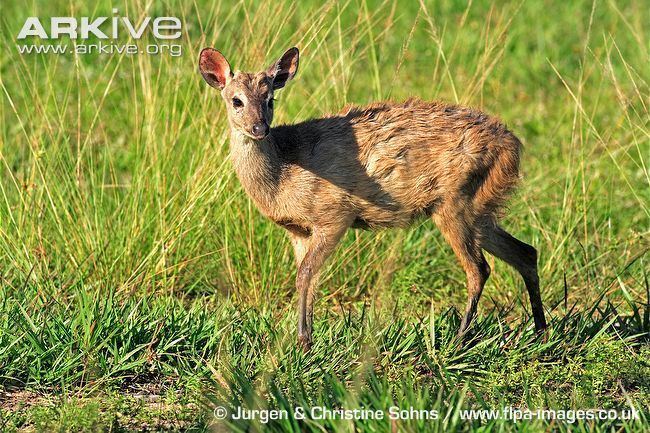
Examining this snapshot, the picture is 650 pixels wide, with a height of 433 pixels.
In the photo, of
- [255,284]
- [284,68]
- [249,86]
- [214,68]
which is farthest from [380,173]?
[255,284]

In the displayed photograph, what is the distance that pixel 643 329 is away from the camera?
227 inches

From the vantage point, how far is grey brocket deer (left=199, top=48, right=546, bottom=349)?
19.1 feet

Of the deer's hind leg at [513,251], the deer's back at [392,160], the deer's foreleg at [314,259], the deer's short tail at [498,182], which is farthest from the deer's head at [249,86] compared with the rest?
the deer's hind leg at [513,251]

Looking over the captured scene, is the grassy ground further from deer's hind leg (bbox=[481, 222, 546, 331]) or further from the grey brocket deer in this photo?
the grey brocket deer

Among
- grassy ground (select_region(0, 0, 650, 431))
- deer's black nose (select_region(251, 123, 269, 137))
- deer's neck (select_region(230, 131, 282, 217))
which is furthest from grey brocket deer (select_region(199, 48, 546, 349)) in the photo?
grassy ground (select_region(0, 0, 650, 431))

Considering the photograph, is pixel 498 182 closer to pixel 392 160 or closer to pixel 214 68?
pixel 392 160

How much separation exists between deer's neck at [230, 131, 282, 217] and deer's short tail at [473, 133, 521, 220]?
115 cm

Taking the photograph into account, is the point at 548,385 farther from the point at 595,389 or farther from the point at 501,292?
the point at 501,292

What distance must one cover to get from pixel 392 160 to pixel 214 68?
1.12 m

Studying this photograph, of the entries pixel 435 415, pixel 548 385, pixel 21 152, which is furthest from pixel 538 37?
pixel 435 415

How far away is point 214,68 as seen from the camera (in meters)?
5.87

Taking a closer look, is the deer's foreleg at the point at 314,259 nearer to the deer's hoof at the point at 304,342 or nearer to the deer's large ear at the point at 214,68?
the deer's hoof at the point at 304,342

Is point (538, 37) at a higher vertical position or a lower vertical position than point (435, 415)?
lower

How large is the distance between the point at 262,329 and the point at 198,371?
1.58ft
